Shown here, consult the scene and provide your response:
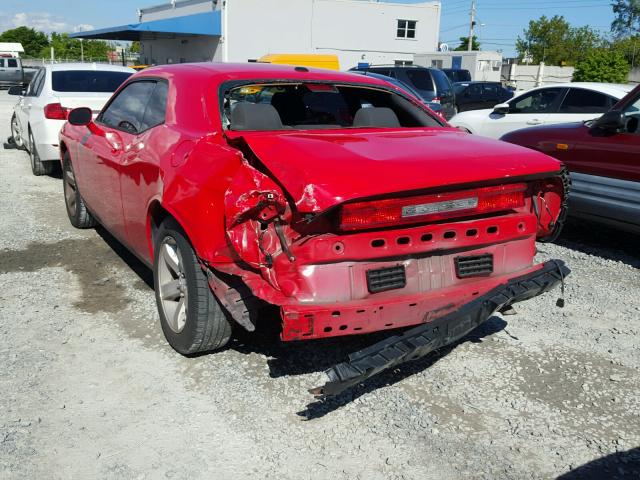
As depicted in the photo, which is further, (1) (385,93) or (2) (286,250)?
(1) (385,93)

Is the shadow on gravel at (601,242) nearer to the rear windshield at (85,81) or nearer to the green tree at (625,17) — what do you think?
the rear windshield at (85,81)

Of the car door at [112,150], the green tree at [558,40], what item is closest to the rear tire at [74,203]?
the car door at [112,150]

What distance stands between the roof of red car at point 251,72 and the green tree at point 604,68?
2672 cm

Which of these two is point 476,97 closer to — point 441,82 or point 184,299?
point 441,82

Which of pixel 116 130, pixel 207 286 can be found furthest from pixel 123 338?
pixel 116 130

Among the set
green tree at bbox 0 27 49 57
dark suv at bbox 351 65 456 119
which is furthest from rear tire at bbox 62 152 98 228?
green tree at bbox 0 27 49 57

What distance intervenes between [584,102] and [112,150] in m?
6.83

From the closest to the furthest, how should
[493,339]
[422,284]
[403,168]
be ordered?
[403,168]
[422,284]
[493,339]

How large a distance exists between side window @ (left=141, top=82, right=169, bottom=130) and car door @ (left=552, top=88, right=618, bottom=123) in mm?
6412

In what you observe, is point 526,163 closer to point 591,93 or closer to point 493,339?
point 493,339

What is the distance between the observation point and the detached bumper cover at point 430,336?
9.37 feet

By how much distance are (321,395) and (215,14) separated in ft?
125

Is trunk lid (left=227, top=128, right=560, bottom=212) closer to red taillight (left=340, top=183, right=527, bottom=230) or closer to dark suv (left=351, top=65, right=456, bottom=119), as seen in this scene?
red taillight (left=340, top=183, right=527, bottom=230)

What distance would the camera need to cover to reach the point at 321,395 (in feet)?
9.66
